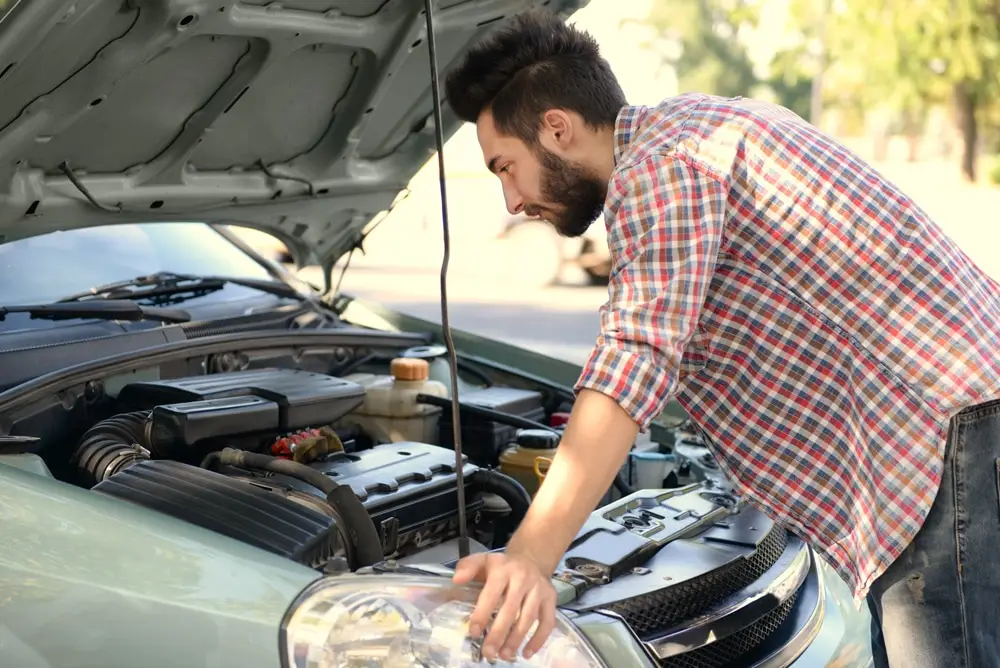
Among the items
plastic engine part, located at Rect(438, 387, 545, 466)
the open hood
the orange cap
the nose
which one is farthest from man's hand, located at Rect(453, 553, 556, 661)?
the orange cap

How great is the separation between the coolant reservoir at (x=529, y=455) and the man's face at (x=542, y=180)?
2.83 ft

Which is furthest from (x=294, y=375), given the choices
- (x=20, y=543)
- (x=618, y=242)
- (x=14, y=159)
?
(x=618, y=242)

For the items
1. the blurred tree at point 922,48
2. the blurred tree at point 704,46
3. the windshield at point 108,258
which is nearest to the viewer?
the windshield at point 108,258

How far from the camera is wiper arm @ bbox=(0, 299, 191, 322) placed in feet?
8.46

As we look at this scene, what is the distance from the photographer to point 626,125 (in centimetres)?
162

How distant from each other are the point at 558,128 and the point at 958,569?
0.92 m

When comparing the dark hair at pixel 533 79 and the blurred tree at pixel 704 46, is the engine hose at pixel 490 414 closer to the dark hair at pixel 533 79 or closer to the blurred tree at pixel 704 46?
the dark hair at pixel 533 79

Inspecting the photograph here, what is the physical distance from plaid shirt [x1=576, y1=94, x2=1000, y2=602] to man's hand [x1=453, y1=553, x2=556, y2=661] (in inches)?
10.7

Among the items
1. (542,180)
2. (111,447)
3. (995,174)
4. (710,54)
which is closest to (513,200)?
(542,180)

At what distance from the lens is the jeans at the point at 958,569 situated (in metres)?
1.57

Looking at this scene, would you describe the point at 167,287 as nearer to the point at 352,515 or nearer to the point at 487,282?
the point at 352,515

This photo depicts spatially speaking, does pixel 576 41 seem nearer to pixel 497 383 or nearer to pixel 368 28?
pixel 368 28

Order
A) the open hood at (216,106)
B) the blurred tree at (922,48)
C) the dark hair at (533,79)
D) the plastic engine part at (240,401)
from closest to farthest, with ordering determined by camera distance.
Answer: the dark hair at (533,79) < the open hood at (216,106) < the plastic engine part at (240,401) < the blurred tree at (922,48)

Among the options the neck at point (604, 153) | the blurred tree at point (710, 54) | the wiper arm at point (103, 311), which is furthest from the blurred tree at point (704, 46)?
the neck at point (604, 153)
